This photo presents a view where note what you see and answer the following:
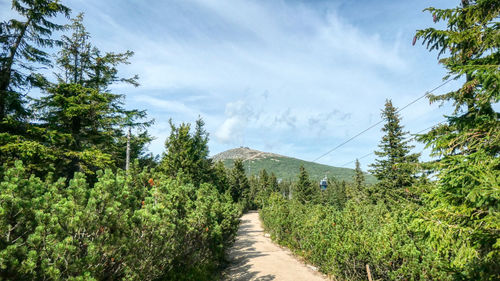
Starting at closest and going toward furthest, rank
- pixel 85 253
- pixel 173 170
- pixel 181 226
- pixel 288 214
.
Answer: pixel 85 253
pixel 181 226
pixel 288 214
pixel 173 170

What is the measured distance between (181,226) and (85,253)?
2719 millimetres

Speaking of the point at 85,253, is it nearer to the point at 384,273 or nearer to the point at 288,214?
the point at 384,273

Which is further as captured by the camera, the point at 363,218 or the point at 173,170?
the point at 173,170

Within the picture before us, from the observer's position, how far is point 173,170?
15.2 meters

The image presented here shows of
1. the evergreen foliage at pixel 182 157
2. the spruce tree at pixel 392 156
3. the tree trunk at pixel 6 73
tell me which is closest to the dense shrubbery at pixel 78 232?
the evergreen foliage at pixel 182 157

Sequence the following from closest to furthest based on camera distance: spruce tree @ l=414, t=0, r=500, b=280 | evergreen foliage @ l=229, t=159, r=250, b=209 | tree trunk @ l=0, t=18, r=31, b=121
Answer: spruce tree @ l=414, t=0, r=500, b=280 < tree trunk @ l=0, t=18, r=31, b=121 < evergreen foliage @ l=229, t=159, r=250, b=209

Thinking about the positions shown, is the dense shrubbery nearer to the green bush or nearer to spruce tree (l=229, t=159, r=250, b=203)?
the green bush

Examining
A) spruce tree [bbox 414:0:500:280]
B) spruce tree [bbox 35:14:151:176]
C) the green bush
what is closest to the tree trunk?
spruce tree [bbox 35:14:151:176]

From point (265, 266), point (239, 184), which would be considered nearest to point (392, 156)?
point (265, 266)

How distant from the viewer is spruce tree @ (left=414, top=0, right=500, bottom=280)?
129 inches

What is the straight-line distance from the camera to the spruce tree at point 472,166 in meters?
3.28

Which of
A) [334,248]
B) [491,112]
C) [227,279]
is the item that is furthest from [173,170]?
[491,112]

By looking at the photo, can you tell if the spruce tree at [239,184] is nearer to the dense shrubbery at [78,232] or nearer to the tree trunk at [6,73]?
the tree trunk at [6,73]

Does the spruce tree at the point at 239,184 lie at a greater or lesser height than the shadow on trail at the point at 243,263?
greater
